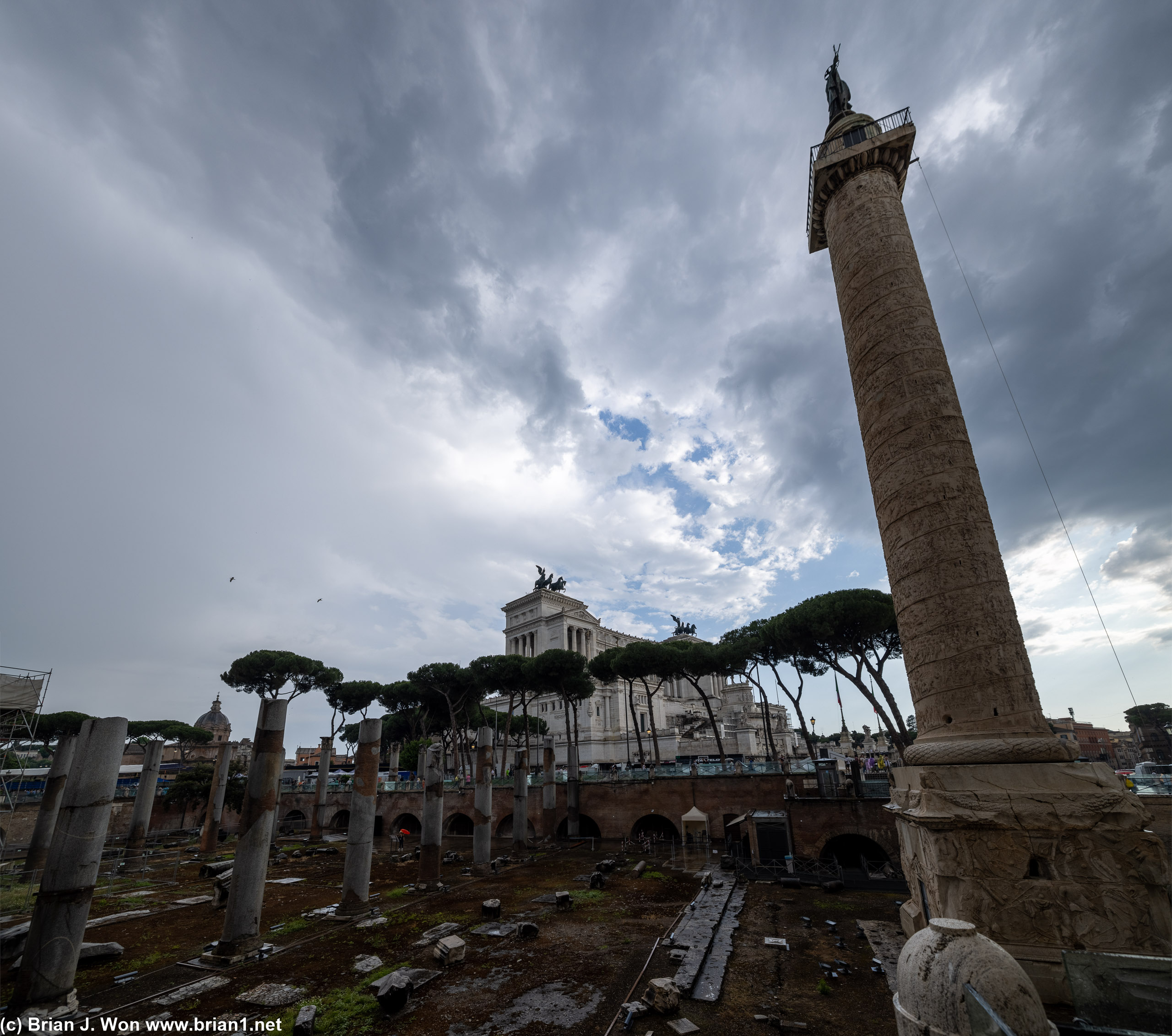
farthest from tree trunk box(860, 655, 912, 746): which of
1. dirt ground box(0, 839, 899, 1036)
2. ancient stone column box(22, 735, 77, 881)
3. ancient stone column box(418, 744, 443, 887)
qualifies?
ancient stone column box(22, 735, 77, 881)

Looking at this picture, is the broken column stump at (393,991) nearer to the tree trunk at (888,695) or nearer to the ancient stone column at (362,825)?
the ancient stone column at (362,825)

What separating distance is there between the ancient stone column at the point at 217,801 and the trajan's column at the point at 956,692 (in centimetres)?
3265

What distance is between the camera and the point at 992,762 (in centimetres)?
976

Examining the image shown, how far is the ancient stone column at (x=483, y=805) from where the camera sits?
2462 cm

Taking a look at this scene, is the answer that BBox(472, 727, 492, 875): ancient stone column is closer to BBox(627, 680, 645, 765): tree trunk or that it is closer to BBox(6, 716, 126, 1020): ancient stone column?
BBox(627, 680, 645, 765): tree trunk

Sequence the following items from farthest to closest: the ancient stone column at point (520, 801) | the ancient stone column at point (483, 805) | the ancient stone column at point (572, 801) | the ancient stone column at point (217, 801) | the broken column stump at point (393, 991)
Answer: the ancient stone column at point (572, 801) → the ancient stone column at point (217, 801) → the ancient stone column at point (520, 801) → the ancient stone column at point (483, 805) → the broken column stump at point (393, 991)

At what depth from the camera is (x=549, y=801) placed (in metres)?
34.3

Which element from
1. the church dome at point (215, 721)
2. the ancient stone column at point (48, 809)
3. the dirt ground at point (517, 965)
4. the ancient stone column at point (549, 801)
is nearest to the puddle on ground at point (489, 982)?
the dirt ground at point (517, 965)

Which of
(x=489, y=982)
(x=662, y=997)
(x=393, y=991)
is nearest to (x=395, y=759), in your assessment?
(x=489, y=982)

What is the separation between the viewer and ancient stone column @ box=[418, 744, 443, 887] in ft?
68.2

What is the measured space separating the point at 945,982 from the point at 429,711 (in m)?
54.6

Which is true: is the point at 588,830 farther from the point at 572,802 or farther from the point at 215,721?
the point at 215,721

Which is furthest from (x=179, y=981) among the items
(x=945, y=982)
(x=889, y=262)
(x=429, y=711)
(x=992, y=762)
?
(x=429, y=711)

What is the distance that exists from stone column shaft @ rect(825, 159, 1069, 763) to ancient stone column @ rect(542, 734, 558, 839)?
27119mm
